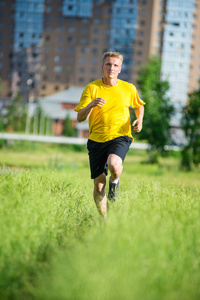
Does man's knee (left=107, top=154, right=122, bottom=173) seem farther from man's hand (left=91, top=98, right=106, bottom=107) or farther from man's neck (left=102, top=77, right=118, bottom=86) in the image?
man's neck (left=102, top=77, right=118, bottom=86)

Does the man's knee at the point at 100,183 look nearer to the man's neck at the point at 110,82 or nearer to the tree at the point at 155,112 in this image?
the man's neck at the point at 110,82

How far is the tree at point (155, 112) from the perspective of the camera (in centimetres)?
2033

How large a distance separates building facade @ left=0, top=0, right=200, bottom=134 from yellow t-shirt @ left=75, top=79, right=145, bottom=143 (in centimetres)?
6999

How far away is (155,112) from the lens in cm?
2031

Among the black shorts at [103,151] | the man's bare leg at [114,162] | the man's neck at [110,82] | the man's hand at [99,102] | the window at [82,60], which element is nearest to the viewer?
the man's hand at [99,102]

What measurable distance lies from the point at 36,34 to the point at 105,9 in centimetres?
1454

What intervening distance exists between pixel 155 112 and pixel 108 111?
629 inches

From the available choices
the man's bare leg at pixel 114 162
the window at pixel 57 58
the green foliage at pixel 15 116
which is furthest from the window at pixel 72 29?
the man's bare leg at pixel 114 162

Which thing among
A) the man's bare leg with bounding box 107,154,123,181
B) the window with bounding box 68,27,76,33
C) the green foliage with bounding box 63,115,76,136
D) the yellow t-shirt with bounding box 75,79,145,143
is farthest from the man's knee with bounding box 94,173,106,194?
the window with bounding box 68,27,76,33

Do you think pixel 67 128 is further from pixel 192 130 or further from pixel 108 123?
pixel 108 123

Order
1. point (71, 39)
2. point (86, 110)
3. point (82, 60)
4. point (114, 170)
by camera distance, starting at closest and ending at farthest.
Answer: point (86, 110), point (114, 170), point (82, 60), point (71, 39)

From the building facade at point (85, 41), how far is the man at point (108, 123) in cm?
6996

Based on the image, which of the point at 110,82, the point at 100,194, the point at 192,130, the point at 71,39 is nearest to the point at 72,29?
the point at 71,39

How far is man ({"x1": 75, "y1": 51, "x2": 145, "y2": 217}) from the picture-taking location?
4.64 meters
